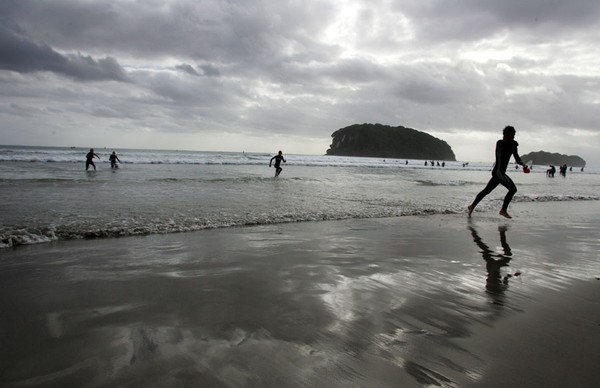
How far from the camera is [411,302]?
121 inches

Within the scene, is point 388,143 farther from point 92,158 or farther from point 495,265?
point 495,265

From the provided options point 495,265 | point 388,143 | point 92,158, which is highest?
point 388,143

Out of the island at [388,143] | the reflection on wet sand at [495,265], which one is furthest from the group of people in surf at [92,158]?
the island at [388,143]

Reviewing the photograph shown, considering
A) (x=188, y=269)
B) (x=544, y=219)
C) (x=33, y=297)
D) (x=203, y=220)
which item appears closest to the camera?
(x=33, y=297)

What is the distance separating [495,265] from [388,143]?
185857 mm

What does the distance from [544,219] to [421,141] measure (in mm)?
189611

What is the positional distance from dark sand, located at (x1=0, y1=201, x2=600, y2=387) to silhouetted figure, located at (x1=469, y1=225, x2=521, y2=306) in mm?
29

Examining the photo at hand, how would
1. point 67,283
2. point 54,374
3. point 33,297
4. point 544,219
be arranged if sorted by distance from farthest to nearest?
point 544,219, point 67,283, point 33,297, point 54,374

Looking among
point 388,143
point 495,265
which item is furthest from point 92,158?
point 388,143

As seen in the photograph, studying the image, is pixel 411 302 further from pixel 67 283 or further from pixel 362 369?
pixel 67 283

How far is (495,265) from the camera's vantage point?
4.52 m

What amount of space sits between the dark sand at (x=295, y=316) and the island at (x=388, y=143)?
179 metres

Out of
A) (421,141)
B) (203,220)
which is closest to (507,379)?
→ (203,220)

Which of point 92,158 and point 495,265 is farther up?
→ point 92,158
